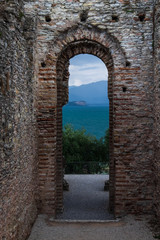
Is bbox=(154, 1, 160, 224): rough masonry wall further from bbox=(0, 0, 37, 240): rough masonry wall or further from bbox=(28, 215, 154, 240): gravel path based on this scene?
bbox=(0, 0, 37, 240): rough masonry wall

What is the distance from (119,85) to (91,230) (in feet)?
11.7

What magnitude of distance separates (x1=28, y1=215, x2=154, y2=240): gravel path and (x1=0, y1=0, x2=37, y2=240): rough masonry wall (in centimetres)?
36

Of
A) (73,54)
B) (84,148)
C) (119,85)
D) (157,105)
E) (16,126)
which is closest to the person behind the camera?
(16,126)

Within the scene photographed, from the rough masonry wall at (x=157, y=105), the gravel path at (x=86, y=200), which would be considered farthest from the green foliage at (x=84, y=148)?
the rough masonry wall at (x=157, y=105)

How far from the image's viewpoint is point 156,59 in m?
6.16

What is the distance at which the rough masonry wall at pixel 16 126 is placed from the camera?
3879 mm

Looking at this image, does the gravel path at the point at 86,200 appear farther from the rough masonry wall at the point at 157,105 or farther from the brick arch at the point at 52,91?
the rough masonry wall at the point at 157,105

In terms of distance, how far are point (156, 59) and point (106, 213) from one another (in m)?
4.27

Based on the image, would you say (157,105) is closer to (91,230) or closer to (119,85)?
(119,85)

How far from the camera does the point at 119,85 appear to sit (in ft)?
21.4

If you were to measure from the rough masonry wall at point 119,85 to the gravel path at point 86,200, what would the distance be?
2.41ft

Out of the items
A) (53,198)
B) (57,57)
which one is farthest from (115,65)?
(53,198)

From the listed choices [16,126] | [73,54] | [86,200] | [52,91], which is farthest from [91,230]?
[73,54]

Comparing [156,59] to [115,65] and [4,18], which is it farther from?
[4,18]
